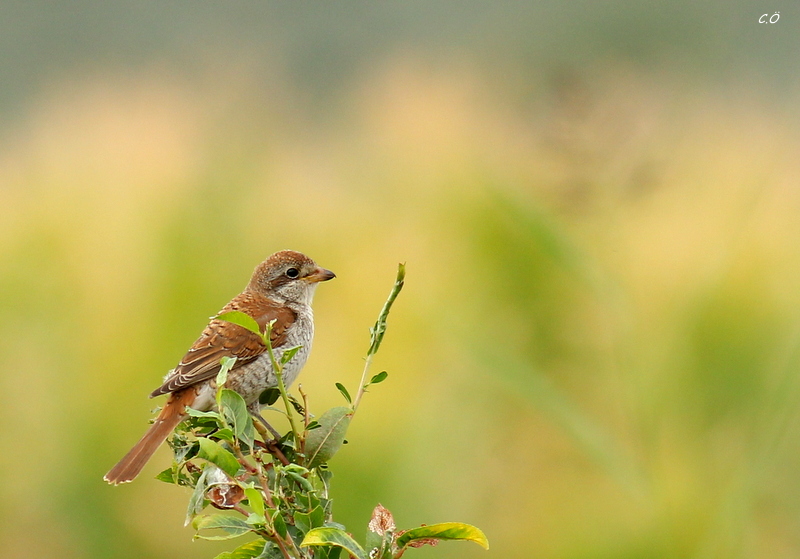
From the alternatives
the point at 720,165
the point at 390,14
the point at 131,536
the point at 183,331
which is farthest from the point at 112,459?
the point at 390,14

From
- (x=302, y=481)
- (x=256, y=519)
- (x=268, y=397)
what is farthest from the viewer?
(x=268, y=397)

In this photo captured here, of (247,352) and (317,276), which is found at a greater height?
(317,276)

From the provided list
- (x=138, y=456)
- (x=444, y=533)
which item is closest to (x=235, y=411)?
(x=444, y=533)

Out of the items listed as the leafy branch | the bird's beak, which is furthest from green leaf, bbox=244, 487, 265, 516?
the bird's beak

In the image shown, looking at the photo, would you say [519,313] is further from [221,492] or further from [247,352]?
[221,492]

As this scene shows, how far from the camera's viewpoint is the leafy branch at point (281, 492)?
2.81ft

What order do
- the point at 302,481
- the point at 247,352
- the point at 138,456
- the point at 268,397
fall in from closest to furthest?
the point at 302,481 < the point at 268,397 < the point at 138,456 < the point at 247,352

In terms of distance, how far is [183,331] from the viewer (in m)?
2.90

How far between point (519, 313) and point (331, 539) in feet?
6.76

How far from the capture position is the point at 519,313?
283 centimetres

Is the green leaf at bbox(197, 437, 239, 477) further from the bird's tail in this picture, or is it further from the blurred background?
the blurred background

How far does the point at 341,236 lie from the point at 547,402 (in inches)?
51.7

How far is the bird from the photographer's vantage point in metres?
1.60

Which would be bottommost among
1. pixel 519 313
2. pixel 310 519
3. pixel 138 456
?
pixel 138 456
